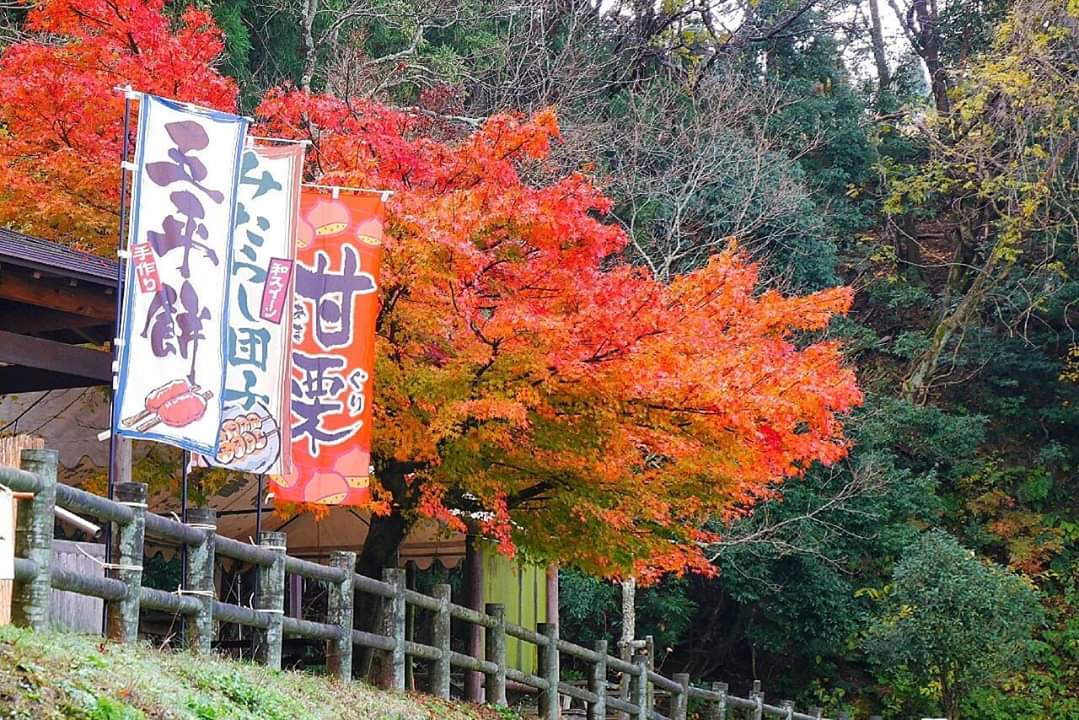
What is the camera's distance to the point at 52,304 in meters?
12.0

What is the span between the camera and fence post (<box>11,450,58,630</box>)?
6.91m

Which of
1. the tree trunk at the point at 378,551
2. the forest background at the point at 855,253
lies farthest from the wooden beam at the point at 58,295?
the forest background at the point at 855,253

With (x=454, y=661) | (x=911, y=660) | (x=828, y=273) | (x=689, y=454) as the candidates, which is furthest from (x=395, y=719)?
(x=828, y=273)

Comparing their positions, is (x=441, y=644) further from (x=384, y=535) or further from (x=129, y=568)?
(x=129, y=568)

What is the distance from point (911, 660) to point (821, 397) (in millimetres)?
12626

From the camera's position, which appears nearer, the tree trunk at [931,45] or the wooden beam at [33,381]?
the wooden beam at [33,381]

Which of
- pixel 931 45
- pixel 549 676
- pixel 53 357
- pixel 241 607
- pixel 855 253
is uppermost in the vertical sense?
pixel 931 45

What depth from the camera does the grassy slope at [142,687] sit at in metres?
5.87

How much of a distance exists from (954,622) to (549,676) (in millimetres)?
10979

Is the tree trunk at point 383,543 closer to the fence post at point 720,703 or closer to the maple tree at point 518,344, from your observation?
the maple tree at point 518,344

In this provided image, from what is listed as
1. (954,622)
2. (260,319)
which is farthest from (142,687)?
(954,622)

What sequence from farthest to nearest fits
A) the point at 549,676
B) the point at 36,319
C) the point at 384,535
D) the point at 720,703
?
the point at 720,703
the point at 549,676
the point at 384,535
the point at 36,319

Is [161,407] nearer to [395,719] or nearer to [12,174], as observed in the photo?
[395,719]

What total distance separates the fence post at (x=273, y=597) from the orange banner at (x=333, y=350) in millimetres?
546
